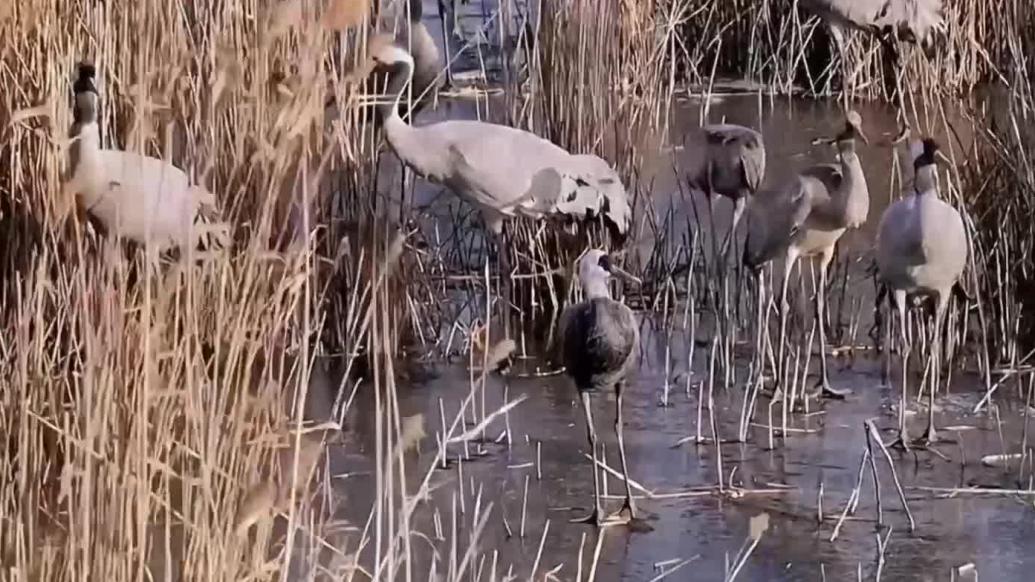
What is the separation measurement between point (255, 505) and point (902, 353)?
2332 millimetres

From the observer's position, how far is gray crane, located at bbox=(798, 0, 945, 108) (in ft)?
26.1

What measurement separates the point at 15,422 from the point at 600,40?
3166 mm

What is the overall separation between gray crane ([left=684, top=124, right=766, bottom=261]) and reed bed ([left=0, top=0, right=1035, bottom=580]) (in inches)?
10.6

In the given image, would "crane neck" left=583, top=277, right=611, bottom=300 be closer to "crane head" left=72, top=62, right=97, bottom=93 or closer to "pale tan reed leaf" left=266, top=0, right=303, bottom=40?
"crane head" left=72, top=62, right=97, bottom=93

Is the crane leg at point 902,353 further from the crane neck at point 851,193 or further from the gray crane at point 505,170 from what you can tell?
the gray crane at point 505,170

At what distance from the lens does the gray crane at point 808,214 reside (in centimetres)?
487

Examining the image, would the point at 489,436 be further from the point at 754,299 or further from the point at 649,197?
the point at 649,197

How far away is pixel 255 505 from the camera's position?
2.49 meters

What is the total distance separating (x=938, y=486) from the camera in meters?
4.11

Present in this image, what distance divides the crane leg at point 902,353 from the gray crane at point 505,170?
34.1 inches

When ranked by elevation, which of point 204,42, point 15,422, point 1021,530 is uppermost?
point 204,42

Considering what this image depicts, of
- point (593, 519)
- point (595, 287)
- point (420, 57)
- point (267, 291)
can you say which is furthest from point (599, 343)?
point (420, 57)

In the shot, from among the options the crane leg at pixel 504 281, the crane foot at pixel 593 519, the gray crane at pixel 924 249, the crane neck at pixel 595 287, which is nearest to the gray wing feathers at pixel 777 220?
the gray crane at pixel 924 249

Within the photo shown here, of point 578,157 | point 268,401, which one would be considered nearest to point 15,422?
point 268,401
